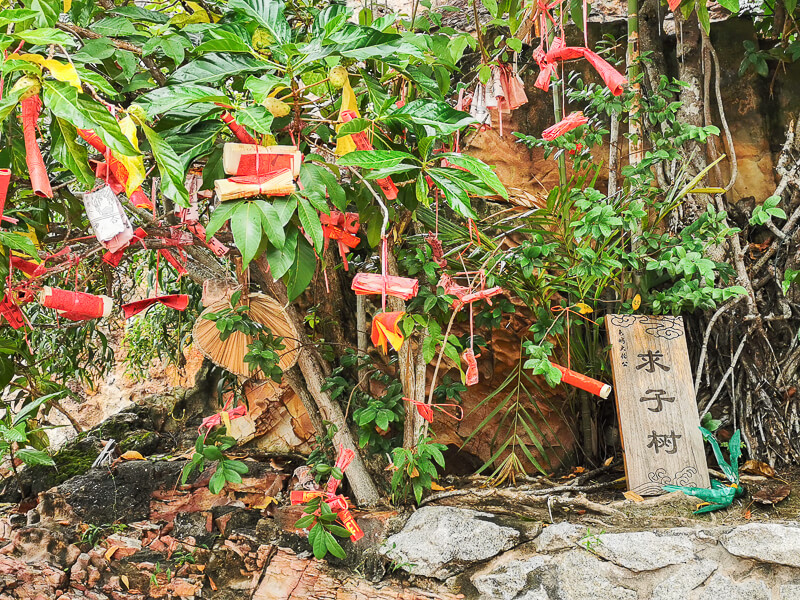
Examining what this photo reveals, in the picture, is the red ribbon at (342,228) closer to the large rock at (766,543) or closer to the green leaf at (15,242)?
the green leaf at (15,242)

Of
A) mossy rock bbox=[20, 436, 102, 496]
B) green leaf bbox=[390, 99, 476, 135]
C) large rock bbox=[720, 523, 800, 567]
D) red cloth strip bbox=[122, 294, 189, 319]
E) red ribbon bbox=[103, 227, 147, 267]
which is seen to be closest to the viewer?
green leaf bbox=[390, 99, 476, 135]

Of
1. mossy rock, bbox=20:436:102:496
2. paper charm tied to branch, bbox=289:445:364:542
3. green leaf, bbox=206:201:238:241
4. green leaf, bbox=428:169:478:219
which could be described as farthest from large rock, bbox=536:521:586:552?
mossy rock, bbox=20:436:102:496

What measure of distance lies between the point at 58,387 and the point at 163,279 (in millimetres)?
1178

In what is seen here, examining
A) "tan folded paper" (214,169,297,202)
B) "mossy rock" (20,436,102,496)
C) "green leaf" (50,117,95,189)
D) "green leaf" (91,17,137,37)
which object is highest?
"green leaf" (91,17,137,37)

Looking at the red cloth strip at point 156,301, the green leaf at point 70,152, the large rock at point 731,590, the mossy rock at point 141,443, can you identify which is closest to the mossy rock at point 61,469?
the mossy rock at point 141,443

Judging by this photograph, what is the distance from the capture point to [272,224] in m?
1.22

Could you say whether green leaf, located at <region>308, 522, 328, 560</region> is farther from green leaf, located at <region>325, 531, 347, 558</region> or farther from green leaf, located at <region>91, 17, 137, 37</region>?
green leaf, located at <region>91, 17, 137, 37</region>

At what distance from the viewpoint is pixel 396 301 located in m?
2.16

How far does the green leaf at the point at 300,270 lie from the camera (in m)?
1.39

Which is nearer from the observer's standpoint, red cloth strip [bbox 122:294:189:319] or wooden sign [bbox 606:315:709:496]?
red cloth strip [bbox 122:294:189:319]

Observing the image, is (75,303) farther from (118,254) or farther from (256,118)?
(256,118)

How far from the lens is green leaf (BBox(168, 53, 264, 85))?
4.33 ft

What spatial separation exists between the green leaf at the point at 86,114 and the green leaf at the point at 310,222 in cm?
35

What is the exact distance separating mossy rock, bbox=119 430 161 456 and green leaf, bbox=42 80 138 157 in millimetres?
2641
